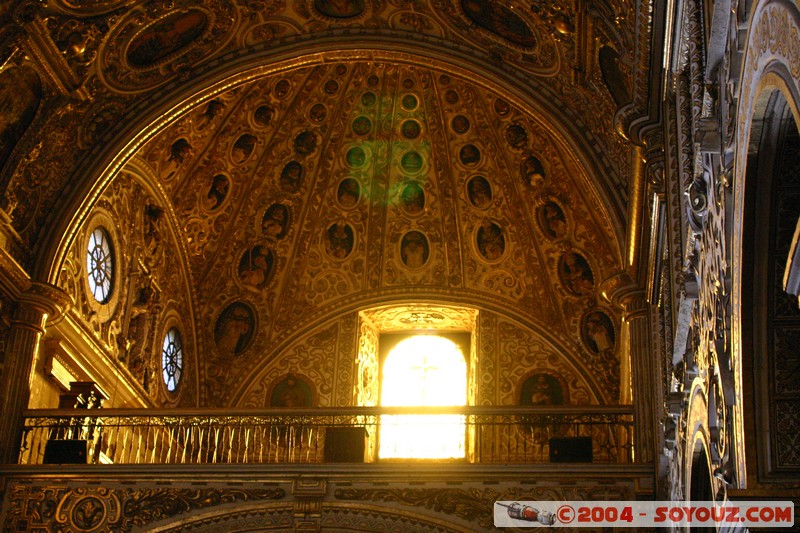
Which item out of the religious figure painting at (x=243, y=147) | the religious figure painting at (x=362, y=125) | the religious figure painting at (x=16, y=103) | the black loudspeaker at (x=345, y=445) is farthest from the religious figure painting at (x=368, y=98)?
the black loudspeaker at (x=345, y=445)

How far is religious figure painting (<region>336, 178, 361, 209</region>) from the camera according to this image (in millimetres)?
20688

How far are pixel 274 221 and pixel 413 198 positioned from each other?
257 cm

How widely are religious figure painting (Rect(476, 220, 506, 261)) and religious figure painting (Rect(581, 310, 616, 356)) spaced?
6.50 feet

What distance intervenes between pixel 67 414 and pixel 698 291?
9.89 metres

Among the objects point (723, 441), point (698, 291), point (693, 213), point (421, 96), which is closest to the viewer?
point (723, 441)

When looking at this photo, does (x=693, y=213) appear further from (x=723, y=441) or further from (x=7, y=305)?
(x=7, y=305)

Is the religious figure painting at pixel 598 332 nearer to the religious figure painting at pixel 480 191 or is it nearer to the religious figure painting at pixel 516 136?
the religious figure painting at pixel 480 191

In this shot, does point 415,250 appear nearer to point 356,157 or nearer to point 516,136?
point 356,157

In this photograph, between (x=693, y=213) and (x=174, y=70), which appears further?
(x=174, y=70)

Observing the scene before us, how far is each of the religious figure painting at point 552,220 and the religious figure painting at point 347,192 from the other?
340 cm

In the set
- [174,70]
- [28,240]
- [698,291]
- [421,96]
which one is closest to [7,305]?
[28,240]

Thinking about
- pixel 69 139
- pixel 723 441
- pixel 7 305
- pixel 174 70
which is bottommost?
pixel 723 441

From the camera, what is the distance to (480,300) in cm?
2034

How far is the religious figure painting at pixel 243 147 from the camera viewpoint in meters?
19.8
